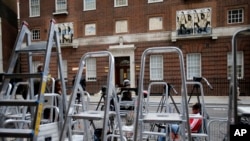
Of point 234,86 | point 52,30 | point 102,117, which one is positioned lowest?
point 102,117

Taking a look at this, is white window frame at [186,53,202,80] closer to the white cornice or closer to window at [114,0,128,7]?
the white cornice

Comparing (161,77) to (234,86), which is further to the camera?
(161,77)

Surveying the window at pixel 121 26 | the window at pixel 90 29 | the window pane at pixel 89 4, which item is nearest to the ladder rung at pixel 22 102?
the window at pixel 121 26

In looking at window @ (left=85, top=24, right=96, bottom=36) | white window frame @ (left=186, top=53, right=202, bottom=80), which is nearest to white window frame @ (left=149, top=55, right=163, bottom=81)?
white window frame @ (left=186, top=53, right=202, bottom=80)

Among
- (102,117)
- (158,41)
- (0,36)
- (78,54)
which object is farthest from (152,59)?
(102,117)

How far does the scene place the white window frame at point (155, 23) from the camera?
67.2 ft

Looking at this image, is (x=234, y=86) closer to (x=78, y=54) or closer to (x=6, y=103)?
(x=6, y=103)

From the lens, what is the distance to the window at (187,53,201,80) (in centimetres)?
1978

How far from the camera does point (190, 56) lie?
19969 millimetres

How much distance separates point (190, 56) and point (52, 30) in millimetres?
18034

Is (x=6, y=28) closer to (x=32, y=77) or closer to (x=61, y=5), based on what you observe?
(x=61, y=5)

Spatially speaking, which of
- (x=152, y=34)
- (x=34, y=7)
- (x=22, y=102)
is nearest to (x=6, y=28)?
(x=34, y=7)

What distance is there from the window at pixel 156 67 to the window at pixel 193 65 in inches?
85.7

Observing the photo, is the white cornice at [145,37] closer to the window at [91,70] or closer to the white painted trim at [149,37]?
the white painted trim at [149,37]
